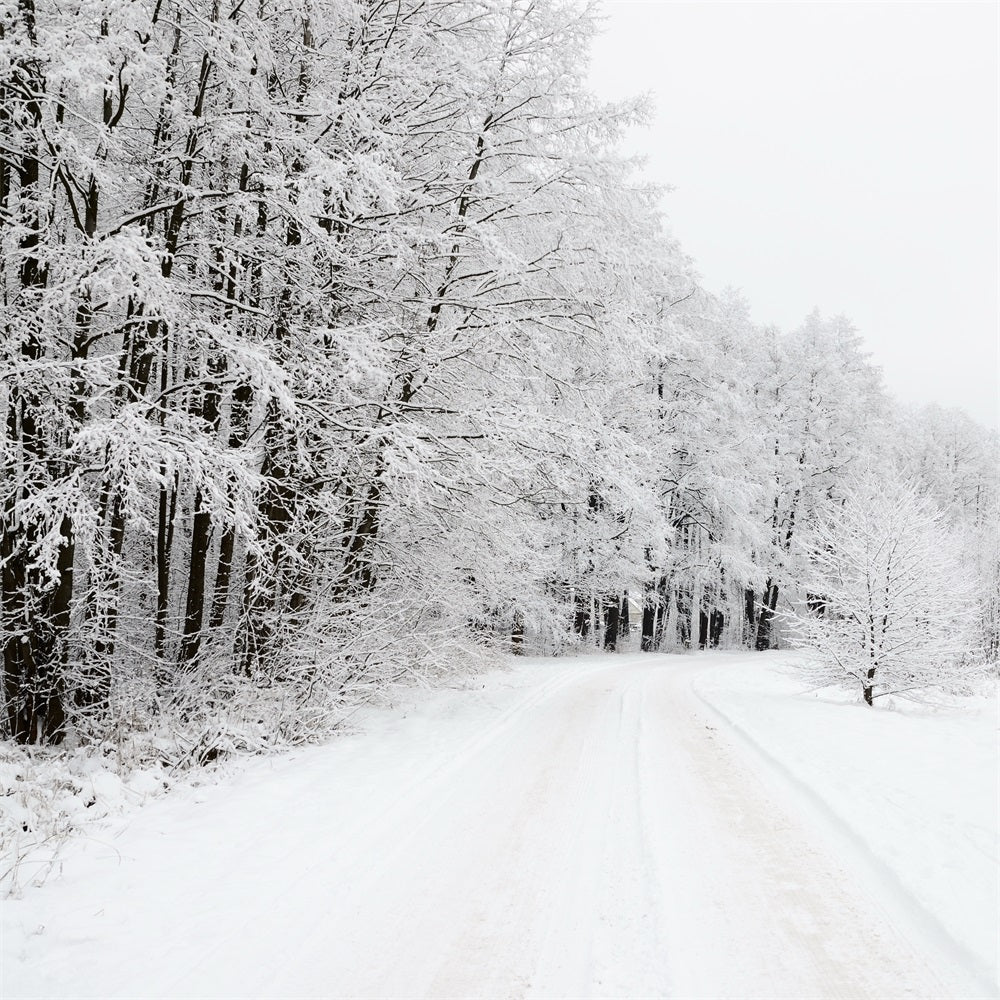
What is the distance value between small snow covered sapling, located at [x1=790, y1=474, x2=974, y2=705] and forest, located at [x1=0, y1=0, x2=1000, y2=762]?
0.26 feet

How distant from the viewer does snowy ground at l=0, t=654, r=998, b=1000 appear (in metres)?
3.25

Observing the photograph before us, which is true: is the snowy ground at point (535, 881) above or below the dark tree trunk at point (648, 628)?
above

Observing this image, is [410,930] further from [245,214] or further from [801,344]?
[801,344]

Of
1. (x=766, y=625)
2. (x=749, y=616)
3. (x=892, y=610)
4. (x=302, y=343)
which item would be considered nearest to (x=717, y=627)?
(x=766, y=625)

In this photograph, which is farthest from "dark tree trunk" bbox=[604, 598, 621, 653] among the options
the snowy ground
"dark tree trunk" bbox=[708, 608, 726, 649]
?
the snowy ground

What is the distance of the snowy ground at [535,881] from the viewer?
128 inches

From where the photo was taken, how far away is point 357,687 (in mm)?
8609

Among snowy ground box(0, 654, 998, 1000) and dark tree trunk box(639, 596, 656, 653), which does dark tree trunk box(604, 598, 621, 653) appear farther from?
snowy ground box(0, 654, 998, 1000)

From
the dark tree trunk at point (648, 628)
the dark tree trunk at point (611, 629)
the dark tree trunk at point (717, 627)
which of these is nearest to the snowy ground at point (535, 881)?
the dark tree trunk at point (611, 629)

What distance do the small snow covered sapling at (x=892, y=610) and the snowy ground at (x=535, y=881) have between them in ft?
15.0

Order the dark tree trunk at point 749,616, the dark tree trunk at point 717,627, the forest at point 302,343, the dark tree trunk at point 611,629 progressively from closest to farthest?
the forest at point 302,343 → the dark tree trunk at point 611,629 → the dark tree trunk at point 717,627 → the dark tree trunk at point 749,616

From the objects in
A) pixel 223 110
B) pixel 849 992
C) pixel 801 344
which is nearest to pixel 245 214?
A: pixel 223 110

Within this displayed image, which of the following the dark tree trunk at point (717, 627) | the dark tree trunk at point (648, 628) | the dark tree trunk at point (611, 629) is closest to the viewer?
the dark tree trunk at point (611, 629)

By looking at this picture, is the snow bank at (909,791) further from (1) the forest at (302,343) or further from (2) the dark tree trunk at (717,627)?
(2) the dark tree trunk at (717,627)
